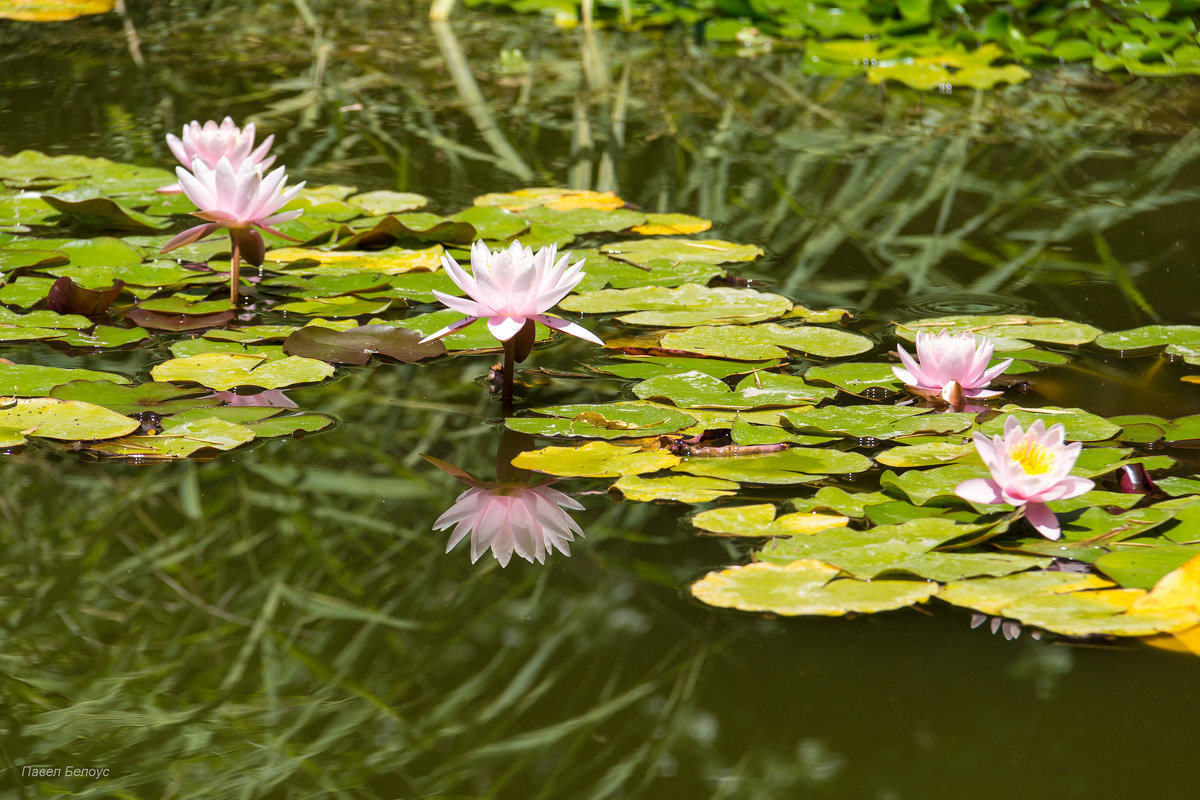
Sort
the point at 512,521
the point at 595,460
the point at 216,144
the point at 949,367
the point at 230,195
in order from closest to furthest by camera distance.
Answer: the point at 512,521
the point at 595,460
the point at 949,367
the point at 230,195
the point at 216,144

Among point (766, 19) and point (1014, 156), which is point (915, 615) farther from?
point (766, 19)

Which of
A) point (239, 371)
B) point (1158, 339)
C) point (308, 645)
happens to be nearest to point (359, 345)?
point (239, 371)

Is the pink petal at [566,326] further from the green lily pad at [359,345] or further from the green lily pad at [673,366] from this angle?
the green lily pad at [359,345]

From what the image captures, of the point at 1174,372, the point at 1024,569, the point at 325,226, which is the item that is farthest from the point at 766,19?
the point at 1024,569

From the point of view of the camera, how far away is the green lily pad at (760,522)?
1.29 m

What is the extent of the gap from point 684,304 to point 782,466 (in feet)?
2.26

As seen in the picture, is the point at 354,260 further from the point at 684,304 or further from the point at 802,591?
the point at 802,591

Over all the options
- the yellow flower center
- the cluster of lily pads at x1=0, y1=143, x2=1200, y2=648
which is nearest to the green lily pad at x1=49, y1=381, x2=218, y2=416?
the cluster of lily pads at x1=0, y1=143, x2=1200, y2=648

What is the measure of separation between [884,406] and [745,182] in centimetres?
145

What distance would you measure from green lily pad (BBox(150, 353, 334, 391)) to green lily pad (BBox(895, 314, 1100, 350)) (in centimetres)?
98

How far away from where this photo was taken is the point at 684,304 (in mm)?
2080

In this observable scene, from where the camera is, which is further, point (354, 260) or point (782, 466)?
point (354, 260)

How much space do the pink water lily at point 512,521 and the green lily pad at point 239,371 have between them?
451 millimetres

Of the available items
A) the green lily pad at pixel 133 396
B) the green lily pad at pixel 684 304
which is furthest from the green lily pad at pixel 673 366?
the green lily pad at pixel 133 396
